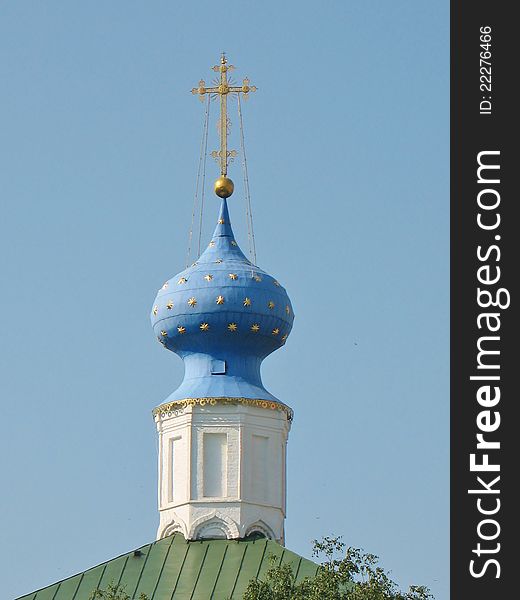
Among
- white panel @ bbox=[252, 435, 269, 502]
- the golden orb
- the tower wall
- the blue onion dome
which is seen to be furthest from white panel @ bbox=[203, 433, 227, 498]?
the golden orb

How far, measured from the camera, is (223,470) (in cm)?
3064

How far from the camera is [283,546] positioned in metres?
30.4

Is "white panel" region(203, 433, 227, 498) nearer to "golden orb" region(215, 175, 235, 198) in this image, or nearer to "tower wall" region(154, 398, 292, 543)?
"tower wall" region(154, 398, 292, 543)

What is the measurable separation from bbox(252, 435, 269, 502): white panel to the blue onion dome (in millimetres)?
695

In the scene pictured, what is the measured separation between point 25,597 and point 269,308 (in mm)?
5614

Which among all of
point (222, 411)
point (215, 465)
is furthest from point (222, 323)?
point (215, 465)

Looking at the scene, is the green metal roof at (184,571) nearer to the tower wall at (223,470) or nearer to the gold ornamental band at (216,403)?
the tower wall at (223,470)

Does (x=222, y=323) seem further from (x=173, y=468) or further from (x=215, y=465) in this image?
(x=173, y=468)

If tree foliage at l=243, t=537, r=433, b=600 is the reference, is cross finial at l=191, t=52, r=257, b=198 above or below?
above

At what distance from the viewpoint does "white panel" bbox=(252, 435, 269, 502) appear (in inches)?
1211

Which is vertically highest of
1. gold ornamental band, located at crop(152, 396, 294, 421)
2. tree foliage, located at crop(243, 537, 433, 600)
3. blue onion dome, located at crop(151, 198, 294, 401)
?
blue onion dome, located at crop(151, 198, 294, 401)

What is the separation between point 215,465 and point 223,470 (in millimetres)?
153

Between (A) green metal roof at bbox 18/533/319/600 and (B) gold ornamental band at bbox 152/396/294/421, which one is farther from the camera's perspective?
(B) gold ornamental band at bbox 152/396/294/421

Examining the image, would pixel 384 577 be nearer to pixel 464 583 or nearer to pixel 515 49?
pixel 464 583
